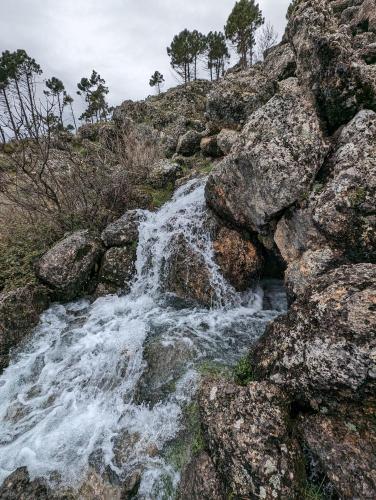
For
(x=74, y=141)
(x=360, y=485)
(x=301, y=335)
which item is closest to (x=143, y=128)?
(x=74, y=141)

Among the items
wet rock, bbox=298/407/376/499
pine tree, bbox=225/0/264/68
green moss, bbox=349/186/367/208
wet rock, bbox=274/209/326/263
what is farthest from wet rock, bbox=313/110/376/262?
pine tree, bbox=225/0/264/68

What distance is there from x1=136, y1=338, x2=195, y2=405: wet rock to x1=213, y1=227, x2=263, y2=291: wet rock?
215 centimetres

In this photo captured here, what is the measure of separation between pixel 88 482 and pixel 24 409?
1.92 meters

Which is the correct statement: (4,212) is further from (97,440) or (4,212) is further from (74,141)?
(74,141)

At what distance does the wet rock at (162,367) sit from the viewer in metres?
4.43

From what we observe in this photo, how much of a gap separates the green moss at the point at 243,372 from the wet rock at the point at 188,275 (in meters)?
2.23

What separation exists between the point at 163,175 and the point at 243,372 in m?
8.73

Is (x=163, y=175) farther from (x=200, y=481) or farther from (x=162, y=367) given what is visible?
(x=200, y=481)

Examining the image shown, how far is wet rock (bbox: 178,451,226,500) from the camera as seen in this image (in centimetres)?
294

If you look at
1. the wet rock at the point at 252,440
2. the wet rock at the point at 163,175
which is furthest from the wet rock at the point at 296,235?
the wet rock at the point at 163,175

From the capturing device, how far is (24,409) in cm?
458

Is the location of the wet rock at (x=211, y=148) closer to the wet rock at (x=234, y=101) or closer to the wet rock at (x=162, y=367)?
the wet rock at (x=234, y=101)

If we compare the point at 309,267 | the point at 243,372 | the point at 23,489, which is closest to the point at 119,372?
the point at 23,489

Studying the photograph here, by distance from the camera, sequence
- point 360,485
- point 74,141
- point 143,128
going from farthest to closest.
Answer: point 74,141, point 143,128, point 360,485
